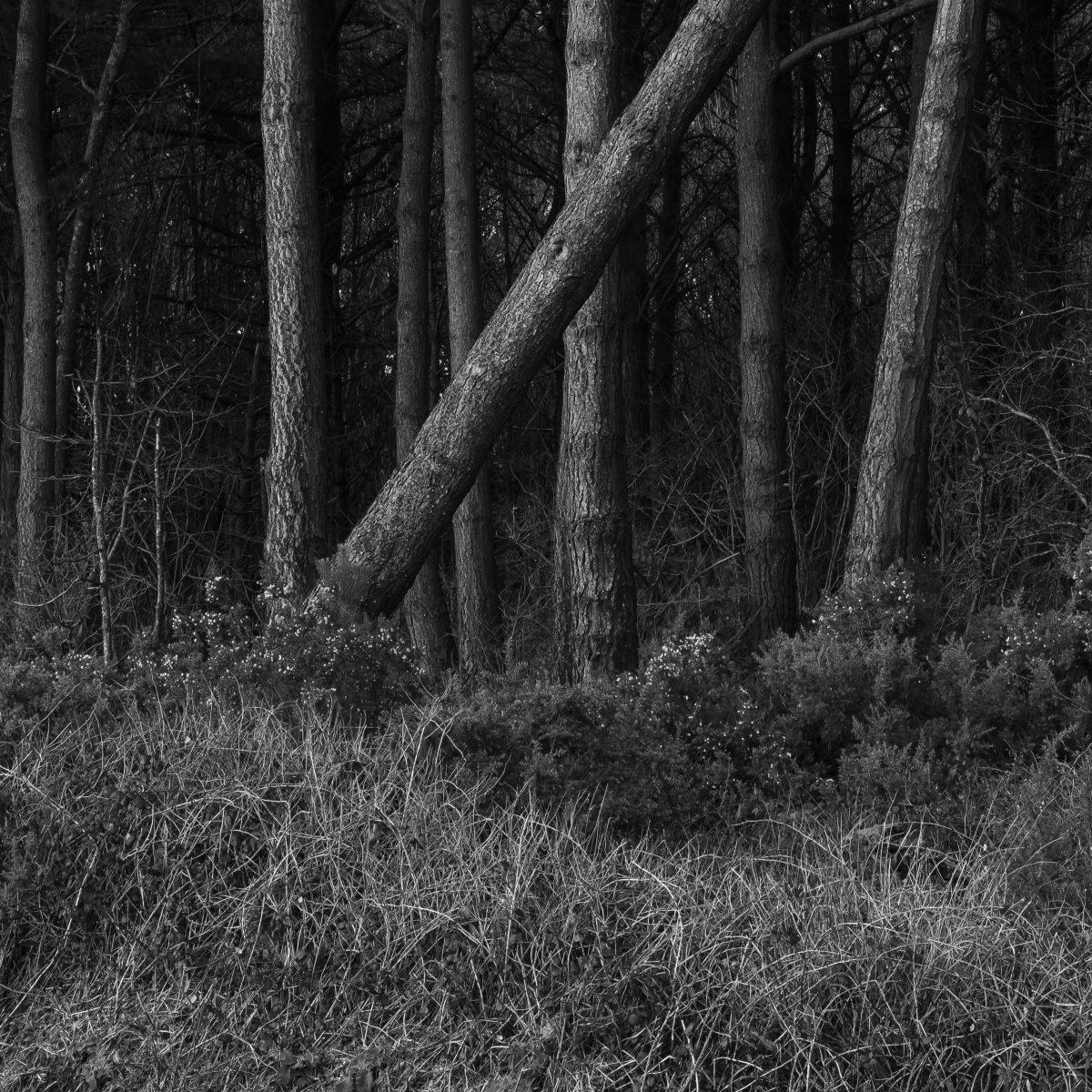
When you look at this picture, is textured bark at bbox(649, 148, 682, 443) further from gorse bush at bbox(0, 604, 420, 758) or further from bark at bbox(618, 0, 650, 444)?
gorse bush at bbox(0, 604, 420, 758)

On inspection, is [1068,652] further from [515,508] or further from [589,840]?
[515,508]

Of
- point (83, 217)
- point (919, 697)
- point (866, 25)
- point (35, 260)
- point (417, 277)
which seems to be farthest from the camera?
point (83, 217)

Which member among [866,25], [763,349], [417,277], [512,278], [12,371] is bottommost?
[763,349]

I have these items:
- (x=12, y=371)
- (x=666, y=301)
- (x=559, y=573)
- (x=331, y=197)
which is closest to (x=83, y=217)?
(x=12, y=371)

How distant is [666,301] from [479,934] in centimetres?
1029

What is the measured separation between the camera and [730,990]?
3.88 metres

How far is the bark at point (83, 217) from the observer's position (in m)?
11.6

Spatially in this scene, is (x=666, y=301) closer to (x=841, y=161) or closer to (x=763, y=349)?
(x=841, y=161)

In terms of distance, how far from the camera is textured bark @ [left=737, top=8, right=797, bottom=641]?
9.29 metres

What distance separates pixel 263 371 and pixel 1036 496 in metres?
7.83

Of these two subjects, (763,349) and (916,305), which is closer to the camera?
(916,305)

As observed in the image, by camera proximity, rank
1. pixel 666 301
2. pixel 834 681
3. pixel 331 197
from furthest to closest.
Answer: pixel 666 301, pixel 331 197, pixel 834 681

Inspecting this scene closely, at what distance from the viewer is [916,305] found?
6988 millimetres

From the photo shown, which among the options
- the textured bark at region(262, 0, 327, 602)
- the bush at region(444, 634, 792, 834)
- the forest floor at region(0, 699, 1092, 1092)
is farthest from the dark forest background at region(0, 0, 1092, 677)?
the forest floor at region(0, 699, 1092, 1092)
